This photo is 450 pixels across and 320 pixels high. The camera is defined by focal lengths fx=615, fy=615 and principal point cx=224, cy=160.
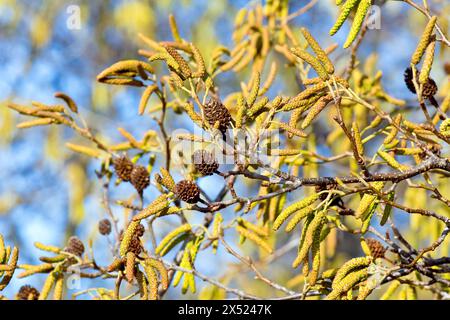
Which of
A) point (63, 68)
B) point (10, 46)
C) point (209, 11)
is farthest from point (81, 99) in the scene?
point (209, 11)

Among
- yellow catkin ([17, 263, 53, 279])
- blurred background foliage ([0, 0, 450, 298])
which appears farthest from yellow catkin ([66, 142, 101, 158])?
blurred background foliage ([0, 0, 450, 298])

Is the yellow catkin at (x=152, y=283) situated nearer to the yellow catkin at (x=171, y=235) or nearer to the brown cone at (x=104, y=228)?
the yellow catkin at (x=171, y=235)

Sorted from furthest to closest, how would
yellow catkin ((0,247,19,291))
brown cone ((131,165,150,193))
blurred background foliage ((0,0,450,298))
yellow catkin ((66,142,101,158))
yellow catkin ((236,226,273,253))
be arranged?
blurred background foliage ((0,0,450,298)) → yellow catkin ((66,142,101,158)) → brown cone ((131,165,150,193)) → yellow catkin ((236,226,273,253)) → yellow catkin ((0,247,19,291))

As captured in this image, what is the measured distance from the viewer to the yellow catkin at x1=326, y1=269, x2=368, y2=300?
1.00 meters

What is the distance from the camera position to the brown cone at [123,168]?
1471 mm

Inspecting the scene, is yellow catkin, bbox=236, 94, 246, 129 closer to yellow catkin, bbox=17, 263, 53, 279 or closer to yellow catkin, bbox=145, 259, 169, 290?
yellow catkin, bbox=145, 259, 169, 290

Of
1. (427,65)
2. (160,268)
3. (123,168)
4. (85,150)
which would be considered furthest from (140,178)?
(427,65)

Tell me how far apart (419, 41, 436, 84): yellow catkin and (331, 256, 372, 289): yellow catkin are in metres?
0.31

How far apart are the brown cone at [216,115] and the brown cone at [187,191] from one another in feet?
0.37

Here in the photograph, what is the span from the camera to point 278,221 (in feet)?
3.18

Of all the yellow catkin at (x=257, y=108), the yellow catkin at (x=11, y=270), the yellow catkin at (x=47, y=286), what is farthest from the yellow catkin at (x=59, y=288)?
the yellow catkin at (x=257, y=108)

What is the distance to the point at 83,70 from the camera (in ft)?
16.2
